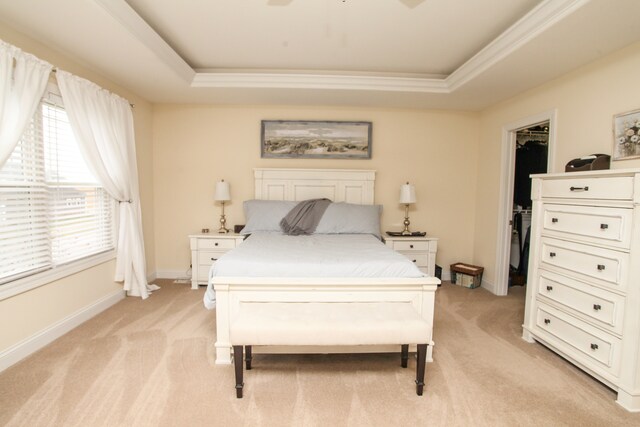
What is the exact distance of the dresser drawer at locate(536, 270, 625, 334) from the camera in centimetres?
189

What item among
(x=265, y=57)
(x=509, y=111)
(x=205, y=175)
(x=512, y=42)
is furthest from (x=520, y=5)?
(x=205, y=175)

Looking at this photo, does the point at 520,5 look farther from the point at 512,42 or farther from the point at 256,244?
the point at 256,244

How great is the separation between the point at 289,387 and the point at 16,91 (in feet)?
8.85

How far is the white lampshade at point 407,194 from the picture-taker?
158 inches

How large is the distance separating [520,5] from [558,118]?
1.22m

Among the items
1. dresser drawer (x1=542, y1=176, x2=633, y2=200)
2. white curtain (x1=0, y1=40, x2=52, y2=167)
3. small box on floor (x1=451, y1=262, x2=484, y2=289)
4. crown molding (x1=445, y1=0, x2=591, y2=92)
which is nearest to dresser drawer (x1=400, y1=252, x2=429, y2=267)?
small box on floor (x1=451, y1=262, x2=484, y2=289)

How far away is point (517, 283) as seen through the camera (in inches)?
163

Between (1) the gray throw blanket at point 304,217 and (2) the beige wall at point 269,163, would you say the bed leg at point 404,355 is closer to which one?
(1) the gray throw blanket at point 304,217

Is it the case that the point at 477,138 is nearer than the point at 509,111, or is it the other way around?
the point at 509,111

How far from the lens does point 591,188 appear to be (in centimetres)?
205

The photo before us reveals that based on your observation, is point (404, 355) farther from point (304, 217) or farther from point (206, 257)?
point (206, 257)

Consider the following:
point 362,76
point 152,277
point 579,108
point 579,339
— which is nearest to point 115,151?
point 152,277

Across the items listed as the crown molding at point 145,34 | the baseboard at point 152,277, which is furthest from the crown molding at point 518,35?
the baseboard at point 152,277

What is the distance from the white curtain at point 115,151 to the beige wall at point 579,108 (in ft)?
14.0
